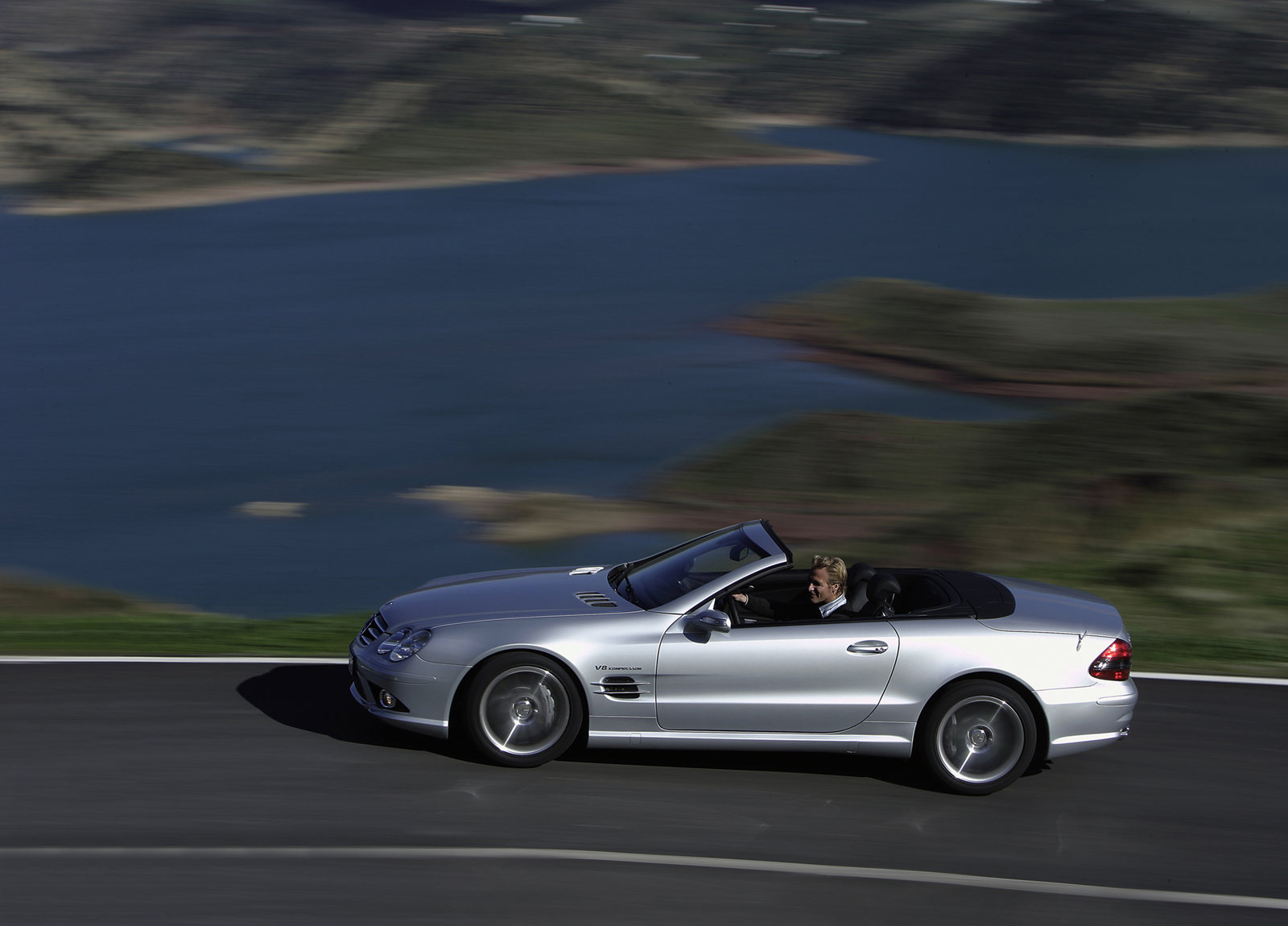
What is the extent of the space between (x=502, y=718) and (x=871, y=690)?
69.8 inches

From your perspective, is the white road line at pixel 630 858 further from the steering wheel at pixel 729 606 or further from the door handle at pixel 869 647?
the steering wheel at pixel 729 606

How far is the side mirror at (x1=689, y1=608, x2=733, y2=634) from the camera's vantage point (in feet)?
20.6

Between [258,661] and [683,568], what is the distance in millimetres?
3240

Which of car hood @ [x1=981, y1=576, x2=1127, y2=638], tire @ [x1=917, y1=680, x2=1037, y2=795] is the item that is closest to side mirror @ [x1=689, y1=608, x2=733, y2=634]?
tire @ [x1=917, y1=680, x2=1037, y2=795]

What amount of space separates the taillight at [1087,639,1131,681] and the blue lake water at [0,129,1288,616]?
13.7m

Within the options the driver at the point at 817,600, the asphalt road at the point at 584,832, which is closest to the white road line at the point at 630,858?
the asphalt road at the point at 584,832

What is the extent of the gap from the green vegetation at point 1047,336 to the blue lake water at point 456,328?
70.4 inches

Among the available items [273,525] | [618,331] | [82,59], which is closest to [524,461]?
[273,525]

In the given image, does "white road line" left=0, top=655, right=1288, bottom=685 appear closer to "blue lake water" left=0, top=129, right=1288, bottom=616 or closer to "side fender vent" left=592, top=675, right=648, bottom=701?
"side fender vent" left=592, top=675, right=648, bottom=701

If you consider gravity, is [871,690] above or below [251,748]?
above

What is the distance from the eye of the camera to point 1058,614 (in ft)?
21.9

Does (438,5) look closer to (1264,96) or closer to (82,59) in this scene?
(82,59)

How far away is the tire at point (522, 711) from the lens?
6371 mm

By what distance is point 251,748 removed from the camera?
6770mm
